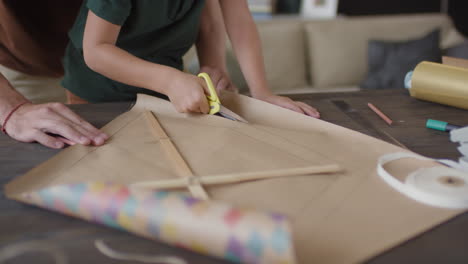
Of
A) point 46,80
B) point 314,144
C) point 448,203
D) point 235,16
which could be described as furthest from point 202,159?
point 46,80

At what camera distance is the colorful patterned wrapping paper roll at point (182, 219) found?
0.39m

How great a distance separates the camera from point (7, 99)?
0.82 m

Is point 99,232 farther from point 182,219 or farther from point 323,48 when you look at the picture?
Answer: point 323,48

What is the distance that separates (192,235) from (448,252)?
0.26 meters

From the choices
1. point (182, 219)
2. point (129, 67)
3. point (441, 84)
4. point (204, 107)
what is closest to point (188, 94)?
point (204, 107)

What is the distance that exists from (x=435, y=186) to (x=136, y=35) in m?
0.71

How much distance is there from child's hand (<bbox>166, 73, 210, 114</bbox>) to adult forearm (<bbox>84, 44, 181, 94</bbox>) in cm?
3

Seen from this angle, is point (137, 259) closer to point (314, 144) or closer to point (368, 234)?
point (368, 234)

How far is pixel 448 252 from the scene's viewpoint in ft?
1.42

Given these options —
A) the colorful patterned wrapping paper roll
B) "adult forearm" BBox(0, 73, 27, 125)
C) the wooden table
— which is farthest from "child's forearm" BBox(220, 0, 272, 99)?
the colorful patterned wrapping paper roll

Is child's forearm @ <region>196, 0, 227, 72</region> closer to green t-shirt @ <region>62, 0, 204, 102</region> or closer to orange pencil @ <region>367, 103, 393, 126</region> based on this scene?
green t-shirt @ <region>62, 0, 204, 102</region>

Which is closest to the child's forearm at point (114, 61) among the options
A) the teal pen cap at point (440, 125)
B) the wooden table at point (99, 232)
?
the wooden table at point (99, 232)

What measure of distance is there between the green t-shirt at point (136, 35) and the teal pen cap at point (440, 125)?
0.59m

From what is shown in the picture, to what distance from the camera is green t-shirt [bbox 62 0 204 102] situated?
2.75 ft
